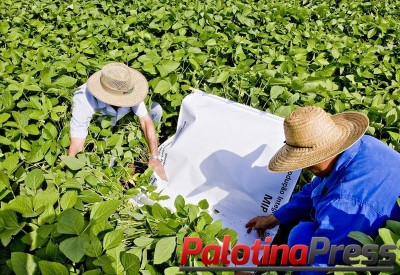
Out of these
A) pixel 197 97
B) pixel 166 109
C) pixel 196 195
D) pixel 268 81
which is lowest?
pixel 196 195

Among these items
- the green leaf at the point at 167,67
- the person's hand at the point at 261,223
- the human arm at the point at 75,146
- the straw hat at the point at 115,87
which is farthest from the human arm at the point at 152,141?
the person's hand at the point at 261,223

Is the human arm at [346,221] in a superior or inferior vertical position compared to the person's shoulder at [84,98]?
superior

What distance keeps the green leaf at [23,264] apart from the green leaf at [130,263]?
0.34 metres

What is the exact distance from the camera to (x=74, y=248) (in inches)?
60.7

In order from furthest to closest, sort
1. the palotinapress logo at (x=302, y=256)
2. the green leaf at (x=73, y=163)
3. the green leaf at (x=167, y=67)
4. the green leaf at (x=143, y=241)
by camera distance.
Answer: the green leaf at (x=167, y=67) < the green leaf at (x=73, y=163) < the green leaf at (x=143, y=241) < the palotinapress logo at (x=302, y=256)

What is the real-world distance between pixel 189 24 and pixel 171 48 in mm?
438

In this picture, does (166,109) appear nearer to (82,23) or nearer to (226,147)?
(226,147)

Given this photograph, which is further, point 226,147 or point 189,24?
point 189,24

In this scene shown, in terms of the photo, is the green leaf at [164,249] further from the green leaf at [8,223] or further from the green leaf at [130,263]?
the green leaf at [8,223]

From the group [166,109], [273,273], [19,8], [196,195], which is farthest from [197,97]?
[19,8]

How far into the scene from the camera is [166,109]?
3207 mm

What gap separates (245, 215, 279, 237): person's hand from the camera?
2568 millimetres

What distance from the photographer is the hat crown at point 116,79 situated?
106 inches

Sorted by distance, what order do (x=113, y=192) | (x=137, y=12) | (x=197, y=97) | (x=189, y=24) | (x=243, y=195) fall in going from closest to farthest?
1. (x=113, y=192)
2. (x=243, y=195)
3. (x=197, y=97)
4. (x=189, y=24)
5. (x=137, y=12)
